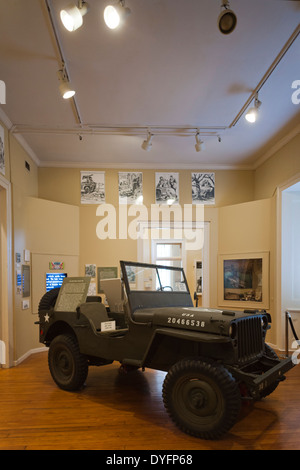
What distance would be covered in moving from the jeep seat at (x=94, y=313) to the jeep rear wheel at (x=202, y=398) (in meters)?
1.37

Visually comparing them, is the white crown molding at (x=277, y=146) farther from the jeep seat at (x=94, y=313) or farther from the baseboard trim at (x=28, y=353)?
the baseboard trim at (x=28, y=353)

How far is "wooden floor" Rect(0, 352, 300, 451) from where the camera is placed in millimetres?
2883

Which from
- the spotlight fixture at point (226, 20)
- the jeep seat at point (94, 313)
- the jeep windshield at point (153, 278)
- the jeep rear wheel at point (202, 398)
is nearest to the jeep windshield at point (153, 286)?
the jeep windshield at point (153, 278)

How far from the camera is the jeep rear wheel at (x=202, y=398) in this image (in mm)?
2852

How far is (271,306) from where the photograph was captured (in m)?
6.84

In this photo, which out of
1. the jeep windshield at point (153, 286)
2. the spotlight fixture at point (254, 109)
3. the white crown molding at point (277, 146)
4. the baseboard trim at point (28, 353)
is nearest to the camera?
the jeep windshield at point (153, 286)

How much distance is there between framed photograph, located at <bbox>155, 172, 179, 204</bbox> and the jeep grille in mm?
4771

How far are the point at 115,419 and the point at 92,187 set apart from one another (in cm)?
542

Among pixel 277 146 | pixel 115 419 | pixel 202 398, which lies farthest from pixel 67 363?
pixel 277 146

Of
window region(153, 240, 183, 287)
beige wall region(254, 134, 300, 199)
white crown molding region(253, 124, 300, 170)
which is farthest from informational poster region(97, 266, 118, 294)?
white crown molding region(253, 124, 300, 170)

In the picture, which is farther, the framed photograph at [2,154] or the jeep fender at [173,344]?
the framed photograph at [2,154]

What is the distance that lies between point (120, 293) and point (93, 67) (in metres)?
2.90

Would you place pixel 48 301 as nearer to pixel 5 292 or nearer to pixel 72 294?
pixel 72 294

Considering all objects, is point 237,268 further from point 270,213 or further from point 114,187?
point 114,187
